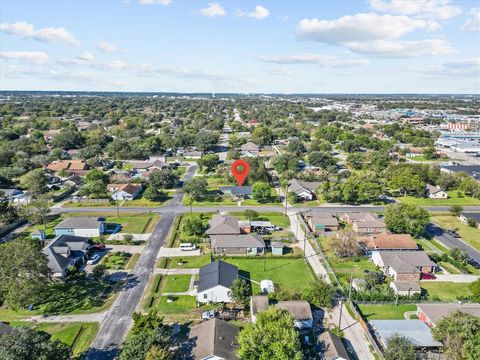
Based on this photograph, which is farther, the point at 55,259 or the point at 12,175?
the point at 12,175

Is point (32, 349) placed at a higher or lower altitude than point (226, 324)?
higher

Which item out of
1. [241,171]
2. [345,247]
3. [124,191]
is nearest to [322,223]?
[345,247]

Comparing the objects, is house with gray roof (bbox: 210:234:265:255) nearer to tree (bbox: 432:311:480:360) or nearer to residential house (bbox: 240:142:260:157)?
tree (bbox: 432:311:480:360)

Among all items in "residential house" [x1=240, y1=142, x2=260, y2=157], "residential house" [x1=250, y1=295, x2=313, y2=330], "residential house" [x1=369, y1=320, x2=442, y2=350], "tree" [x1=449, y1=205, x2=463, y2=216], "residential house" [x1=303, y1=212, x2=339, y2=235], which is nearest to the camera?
"residential house" [x1=369, y1=320, x2=442, y2=350]

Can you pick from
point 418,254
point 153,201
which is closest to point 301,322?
point 418,254

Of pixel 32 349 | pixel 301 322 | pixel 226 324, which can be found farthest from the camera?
pixel 301 322

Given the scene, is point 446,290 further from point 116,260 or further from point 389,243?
point 116,260

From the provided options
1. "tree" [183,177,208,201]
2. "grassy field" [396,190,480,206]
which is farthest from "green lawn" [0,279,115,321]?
"grassy field" [396,190,480,206]

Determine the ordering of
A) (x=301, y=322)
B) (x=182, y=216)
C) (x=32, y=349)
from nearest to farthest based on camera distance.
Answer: (x=32, y=349)
(x=301, y=322)
(x=182, y=216)

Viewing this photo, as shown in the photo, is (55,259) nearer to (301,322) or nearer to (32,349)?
(32,349)
